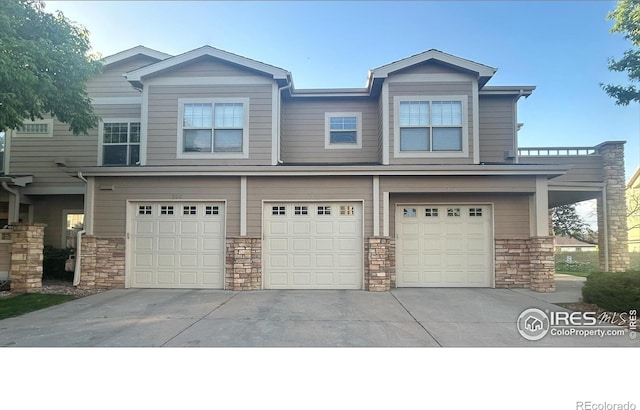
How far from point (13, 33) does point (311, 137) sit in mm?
7329

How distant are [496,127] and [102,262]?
40.1 feet

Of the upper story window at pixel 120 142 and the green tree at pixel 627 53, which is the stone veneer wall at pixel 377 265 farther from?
the upper story window at pixel 120 142

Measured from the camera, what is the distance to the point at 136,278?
898cm

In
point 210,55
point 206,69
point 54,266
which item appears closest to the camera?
point 210,55

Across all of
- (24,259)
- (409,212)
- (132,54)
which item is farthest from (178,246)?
(132,54)

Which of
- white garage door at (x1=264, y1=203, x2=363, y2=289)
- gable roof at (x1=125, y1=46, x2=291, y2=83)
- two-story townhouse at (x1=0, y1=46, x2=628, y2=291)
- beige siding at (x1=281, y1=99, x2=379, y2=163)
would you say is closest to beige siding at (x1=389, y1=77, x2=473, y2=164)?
two-story townhouse at (x1=0, y1=46, x2=628, y2=291)

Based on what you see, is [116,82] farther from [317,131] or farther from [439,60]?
[439,60]

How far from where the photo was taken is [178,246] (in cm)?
895

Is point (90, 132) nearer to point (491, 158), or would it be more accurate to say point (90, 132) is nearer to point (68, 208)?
point (68, 208)

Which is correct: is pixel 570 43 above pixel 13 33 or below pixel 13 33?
above

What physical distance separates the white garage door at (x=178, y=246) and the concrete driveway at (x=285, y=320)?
2.07ft

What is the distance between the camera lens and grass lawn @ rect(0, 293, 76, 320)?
21.2ft
